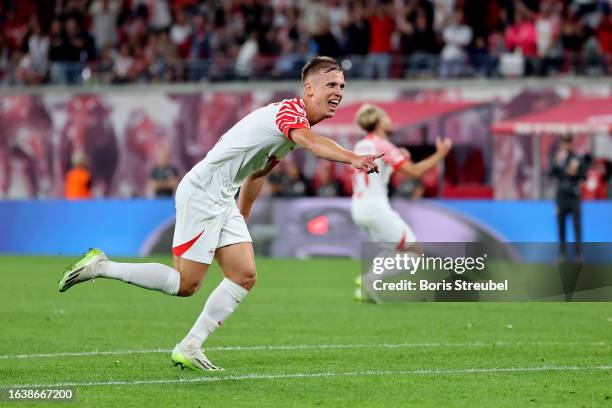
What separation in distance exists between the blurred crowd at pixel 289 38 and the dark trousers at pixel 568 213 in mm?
5891

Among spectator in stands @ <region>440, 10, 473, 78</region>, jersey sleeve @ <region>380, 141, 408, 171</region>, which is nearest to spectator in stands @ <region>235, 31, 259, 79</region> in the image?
spectator in stands @ <region>440, 10, 473, 78</region>

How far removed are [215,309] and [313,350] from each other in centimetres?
176

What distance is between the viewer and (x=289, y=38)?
30.7 m

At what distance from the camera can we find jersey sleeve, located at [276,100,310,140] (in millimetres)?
9219

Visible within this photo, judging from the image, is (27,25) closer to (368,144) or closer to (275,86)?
(275,86)

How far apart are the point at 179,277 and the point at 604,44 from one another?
66.4ft

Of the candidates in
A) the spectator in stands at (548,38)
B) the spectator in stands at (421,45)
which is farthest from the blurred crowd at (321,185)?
the spectator in stands at (548,38)

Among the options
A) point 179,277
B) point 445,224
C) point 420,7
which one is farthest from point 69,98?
point 179,277

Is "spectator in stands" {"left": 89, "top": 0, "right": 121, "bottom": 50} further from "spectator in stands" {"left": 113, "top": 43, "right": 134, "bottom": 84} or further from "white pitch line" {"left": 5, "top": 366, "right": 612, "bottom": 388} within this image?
"white pitch line" {"left": 5, "top": 366, "right": 612, "bottom": 388}

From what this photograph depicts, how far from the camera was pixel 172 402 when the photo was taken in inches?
321

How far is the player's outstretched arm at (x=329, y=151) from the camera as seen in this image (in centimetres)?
869

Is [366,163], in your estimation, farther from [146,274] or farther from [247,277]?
[146,274]

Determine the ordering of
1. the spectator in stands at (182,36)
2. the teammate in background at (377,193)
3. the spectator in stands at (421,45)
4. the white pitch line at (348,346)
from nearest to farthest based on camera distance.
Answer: the white pitch line at (348,346), the teammate in background at (377,193), the spectator in stands at (421,45), the spectator in stands at (182,36)

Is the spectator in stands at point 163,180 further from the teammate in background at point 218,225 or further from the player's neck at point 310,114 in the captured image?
the player's neck at point 310,114
